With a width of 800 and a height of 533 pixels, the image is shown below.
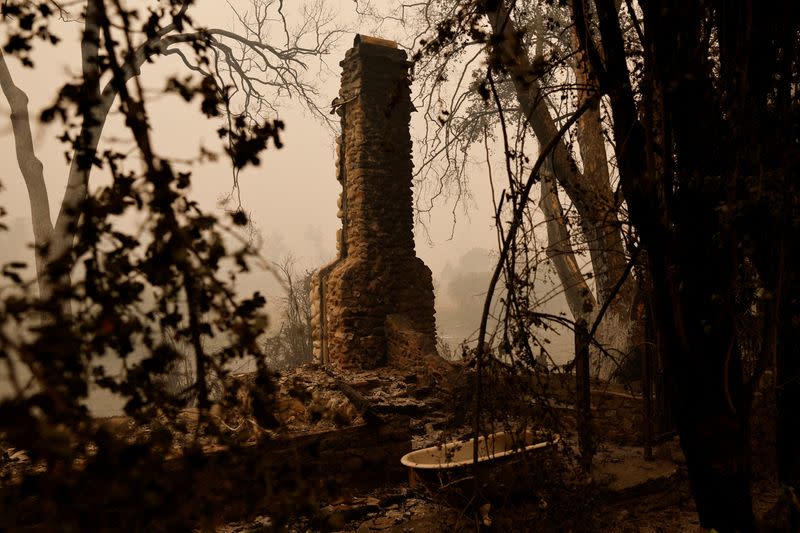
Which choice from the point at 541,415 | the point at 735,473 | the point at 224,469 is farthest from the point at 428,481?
the point at 224,469

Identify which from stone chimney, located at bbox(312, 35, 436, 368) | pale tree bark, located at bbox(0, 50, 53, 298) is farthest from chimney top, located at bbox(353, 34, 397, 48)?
pale tree bark, located at bbox(0, 50, 53, 298)

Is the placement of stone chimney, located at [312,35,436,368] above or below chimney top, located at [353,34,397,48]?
below

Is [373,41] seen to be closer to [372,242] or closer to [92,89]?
[372,242]

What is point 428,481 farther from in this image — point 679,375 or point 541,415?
point 679,375

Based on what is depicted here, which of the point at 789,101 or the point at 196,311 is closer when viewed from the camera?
the point at 196,311

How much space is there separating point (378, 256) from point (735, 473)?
901 cm

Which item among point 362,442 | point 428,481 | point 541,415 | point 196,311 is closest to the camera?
point 196,311

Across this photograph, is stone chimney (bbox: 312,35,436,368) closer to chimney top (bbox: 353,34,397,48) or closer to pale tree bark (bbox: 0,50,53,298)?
chimney top (bbox: 353,34,397,48)

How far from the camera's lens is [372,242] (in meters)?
11.4

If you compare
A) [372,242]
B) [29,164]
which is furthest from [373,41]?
[29,164]

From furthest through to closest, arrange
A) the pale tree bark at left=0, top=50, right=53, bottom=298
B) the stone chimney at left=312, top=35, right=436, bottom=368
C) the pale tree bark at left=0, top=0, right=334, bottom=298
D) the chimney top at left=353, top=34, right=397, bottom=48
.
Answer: the pale tree bark at left=0, top=50, right=53, bottom=298
the chimney top at left=353, top=34, right=397, bottom=48
the stone chimney at left=312, top=35, right=436, bottom=368
the pale tree bark at left=0, top=0, right=334, bottom=298

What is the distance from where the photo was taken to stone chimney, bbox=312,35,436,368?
11203 millimetres

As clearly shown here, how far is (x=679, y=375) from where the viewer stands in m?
2.73

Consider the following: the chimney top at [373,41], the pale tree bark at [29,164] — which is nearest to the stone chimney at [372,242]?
the chimney top at [373,41]
